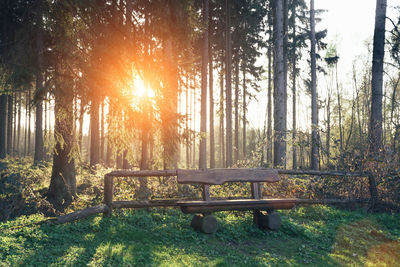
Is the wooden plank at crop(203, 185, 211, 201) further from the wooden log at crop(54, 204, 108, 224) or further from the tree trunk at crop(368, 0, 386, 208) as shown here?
the tree trunk at crop(368, 0, 386, 208)

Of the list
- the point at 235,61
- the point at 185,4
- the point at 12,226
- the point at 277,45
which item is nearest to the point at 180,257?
the point at 12,226

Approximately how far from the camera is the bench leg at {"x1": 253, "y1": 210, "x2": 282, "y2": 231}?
6.14 m

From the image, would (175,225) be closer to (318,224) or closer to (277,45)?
(318,224)

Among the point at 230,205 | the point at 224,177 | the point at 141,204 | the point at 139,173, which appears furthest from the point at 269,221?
the point at 139,173

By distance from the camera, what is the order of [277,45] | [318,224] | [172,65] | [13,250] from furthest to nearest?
[277,45], [172,65], [318,224], [13,250]

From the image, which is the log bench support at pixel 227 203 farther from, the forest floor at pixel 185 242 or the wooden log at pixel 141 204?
the wooden log at pixel 141 204

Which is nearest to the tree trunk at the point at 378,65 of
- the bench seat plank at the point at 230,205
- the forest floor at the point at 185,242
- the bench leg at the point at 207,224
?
the forest floor at the point at 185,242

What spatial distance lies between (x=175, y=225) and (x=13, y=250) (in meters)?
2.93

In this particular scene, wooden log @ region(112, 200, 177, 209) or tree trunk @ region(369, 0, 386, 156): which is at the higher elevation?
tree trunk @ region(369, 0, 386, 156)

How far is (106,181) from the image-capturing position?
6395mm

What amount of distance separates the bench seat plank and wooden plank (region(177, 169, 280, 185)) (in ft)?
1.91

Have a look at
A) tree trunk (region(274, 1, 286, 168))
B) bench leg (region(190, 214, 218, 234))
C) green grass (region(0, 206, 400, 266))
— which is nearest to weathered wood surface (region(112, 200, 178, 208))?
green grass (region(0, 206, 400, 266))

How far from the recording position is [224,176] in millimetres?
6551

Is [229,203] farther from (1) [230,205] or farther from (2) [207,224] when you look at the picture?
(2) [207,224]
